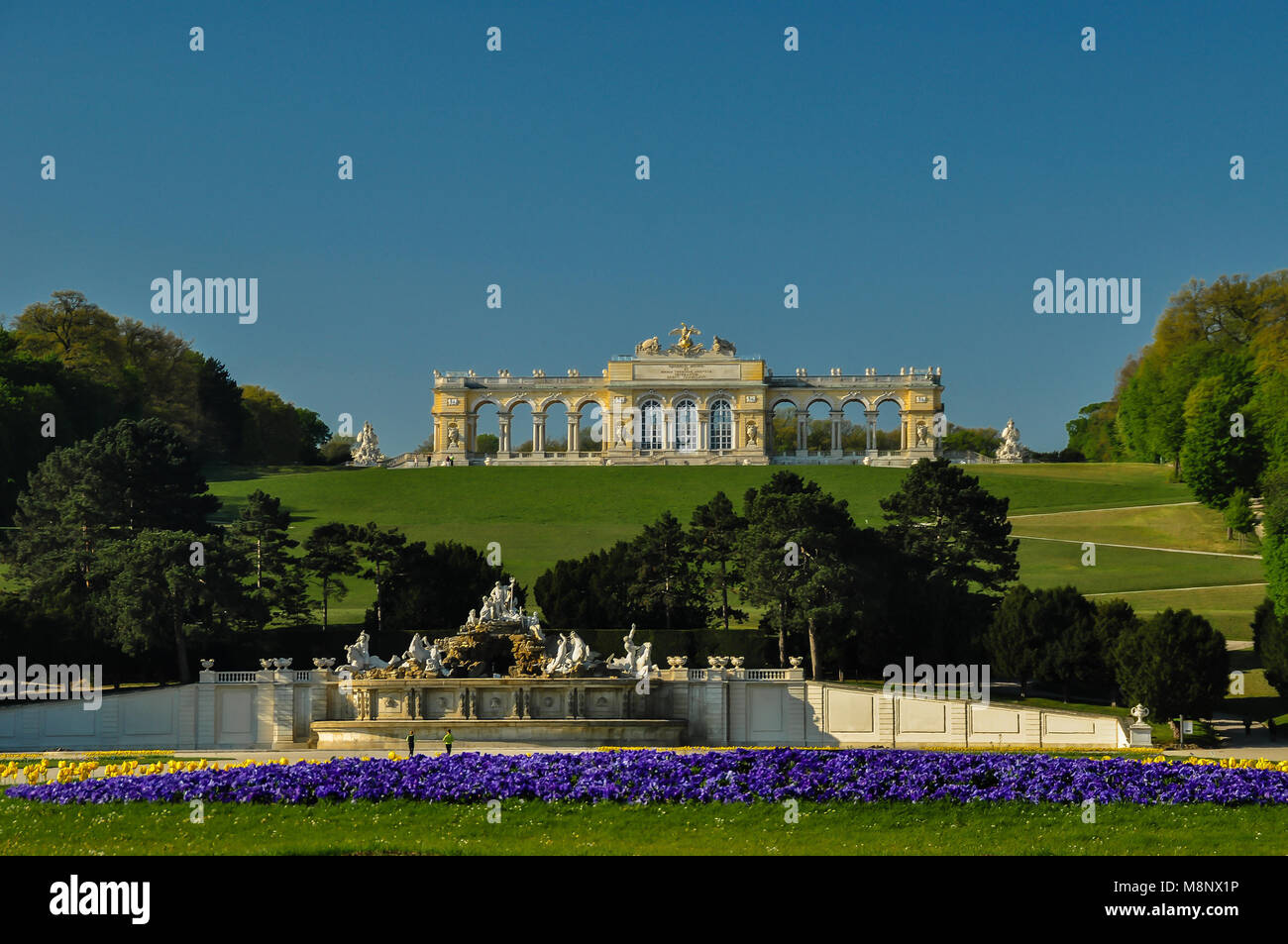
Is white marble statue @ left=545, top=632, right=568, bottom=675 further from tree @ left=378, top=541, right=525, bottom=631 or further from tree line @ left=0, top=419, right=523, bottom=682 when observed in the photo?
tree line @ left=0, top=419, right=523, bottom=682

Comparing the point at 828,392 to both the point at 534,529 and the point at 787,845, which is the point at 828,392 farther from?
the point at 787,845

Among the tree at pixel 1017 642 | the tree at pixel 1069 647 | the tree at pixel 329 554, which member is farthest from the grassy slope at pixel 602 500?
the tree at pixel 1069 647

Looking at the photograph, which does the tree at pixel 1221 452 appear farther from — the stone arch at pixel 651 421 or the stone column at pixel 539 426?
the stone column at pixel 539 426

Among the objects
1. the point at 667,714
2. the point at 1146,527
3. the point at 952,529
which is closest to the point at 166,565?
the point at 667,714

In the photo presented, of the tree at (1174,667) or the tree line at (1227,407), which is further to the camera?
the tree line at (1227,407)

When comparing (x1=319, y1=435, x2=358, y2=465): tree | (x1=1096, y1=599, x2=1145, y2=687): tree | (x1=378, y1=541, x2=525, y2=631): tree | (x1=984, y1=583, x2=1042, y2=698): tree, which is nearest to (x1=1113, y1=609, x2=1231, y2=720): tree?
(x1=1096, y1=599, x2=1145, y2=687): tree

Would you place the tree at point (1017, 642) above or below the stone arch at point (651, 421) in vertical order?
below

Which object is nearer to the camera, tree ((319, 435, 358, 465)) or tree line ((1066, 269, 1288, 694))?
tree line ((1066, 269, 1288, 694))
